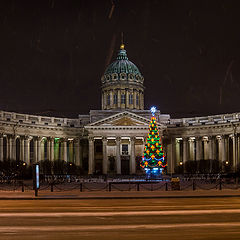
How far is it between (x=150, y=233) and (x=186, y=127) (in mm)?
86617

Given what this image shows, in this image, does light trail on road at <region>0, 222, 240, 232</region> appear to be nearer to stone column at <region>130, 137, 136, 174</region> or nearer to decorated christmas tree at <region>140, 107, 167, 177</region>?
decorated christmas tree at <region>140, 107, 167, 177</region>

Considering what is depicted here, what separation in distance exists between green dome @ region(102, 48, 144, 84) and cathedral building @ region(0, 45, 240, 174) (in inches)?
710

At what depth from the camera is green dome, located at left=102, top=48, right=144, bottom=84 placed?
122312 mm

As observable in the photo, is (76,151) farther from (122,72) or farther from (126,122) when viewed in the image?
(122,72)

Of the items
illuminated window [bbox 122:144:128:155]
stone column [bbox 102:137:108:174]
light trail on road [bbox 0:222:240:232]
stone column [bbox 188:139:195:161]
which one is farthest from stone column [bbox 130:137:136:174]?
light trail on road [bbox 0:222:240:232]

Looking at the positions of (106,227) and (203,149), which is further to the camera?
(203,149)

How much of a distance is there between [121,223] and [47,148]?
84831 mm

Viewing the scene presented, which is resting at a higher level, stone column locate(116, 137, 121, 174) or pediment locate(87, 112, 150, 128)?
pediment locate(87, 112, 150, 128)

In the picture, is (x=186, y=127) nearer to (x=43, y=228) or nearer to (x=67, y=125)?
(x=67, y=125)

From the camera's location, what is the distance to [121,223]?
17453 mm

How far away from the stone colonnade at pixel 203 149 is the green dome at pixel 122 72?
25.4 metres

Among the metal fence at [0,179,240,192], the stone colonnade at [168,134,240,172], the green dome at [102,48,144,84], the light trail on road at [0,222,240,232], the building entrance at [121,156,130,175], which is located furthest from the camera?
the green dome at [102,48,144,84]

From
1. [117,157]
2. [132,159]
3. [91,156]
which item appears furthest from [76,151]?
[132,159]

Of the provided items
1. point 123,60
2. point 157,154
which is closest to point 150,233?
point 157,154
